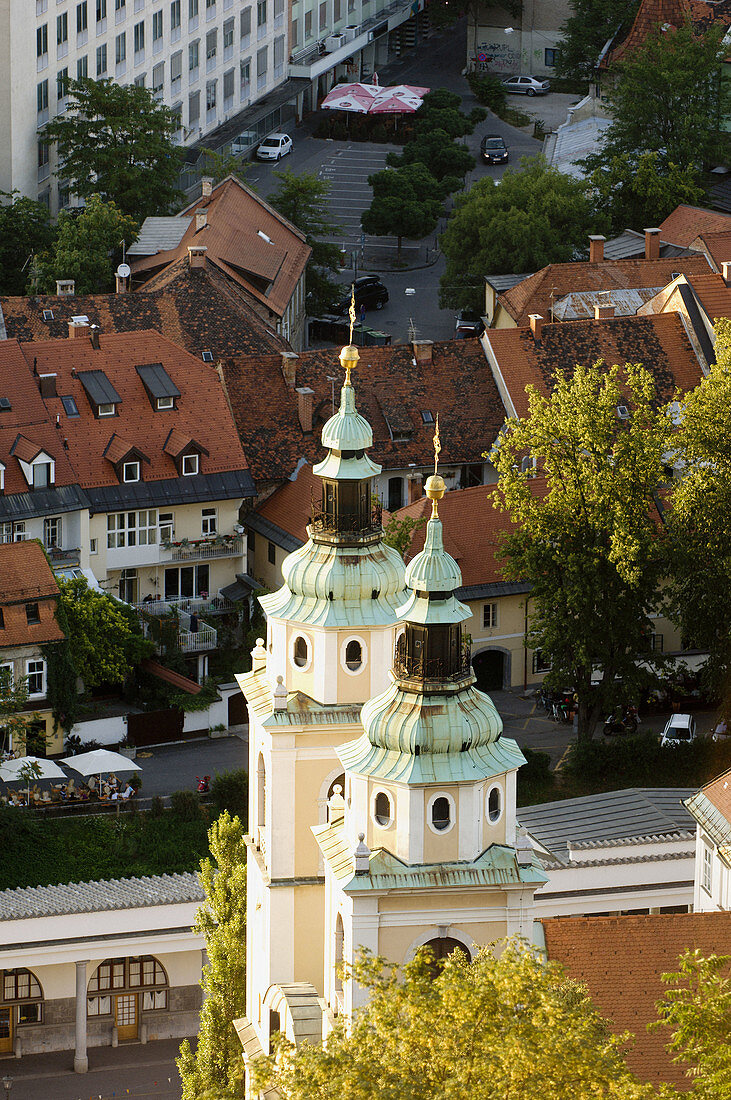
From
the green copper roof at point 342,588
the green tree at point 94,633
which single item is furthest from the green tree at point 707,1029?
the green tree at point 94,633

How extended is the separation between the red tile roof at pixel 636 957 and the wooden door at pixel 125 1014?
811 inches

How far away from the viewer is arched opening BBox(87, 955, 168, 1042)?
85.4 m

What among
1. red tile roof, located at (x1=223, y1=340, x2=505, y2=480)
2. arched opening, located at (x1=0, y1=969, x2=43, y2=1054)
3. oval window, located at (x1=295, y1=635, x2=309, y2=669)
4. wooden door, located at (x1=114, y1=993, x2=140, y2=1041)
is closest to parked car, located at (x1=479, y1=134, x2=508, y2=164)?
red tile roof, located at (x1=223, y1=340, x2=505, y2=480)

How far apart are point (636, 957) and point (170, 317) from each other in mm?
64610

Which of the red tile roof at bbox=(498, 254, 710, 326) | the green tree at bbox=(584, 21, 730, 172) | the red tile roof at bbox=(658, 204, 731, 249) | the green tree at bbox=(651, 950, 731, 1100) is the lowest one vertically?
the green tree at bbox=(651, 950, 731, 1100)

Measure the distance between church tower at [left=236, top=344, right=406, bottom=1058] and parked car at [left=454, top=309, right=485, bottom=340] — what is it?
79240mm

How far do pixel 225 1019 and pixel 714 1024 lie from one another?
2173 centimetres

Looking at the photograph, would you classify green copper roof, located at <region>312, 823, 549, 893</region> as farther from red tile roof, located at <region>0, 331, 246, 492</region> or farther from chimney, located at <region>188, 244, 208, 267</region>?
chimney, located at <region>188, 244, 208, 267</region>

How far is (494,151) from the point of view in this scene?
17800cm

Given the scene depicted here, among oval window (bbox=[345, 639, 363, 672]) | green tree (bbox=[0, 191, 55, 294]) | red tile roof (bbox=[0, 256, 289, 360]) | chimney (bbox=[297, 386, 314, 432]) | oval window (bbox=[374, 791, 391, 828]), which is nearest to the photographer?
oval window (bbox=[374, 791, 391, 828])

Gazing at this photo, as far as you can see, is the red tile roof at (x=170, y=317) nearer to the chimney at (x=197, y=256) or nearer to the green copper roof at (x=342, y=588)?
the chimney at (x=197, y=256)

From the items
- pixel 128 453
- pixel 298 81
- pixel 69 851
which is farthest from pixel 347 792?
pixel 298 81

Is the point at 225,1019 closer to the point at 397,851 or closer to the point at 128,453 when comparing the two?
the point at 397,851

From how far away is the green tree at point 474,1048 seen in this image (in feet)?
162
